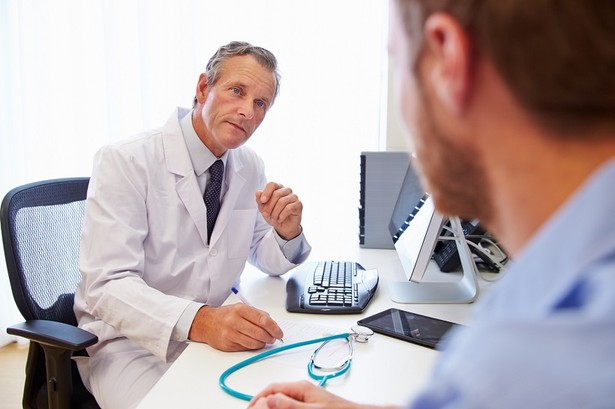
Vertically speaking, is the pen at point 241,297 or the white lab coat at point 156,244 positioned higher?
the white lab coat at point 156,244

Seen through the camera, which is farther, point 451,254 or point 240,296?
point 451,254

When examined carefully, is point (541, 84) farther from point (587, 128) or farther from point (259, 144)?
point (259, 144)

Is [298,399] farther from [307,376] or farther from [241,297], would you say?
[241,297]

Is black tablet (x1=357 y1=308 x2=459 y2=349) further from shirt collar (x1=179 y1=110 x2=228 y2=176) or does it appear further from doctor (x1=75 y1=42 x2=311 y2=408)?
shirt collar (x1=179 y1=110 x2=228 y2=176)

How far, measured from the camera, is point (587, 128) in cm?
36

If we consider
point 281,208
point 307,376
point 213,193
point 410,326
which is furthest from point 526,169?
point 213,193

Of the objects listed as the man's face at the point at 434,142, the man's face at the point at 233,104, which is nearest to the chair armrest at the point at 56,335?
the man's face at the point at 233,104

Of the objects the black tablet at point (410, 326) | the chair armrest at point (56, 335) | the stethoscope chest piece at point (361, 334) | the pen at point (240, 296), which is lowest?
the pen at point (240, 296)

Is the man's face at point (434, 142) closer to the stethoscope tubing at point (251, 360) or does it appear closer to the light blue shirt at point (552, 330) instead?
Result: the light blue shirt at point (552, 330)

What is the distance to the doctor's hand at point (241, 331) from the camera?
3.06 feet

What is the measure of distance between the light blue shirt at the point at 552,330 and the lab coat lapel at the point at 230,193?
Answer: 1.12 m

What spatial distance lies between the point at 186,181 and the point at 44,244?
14.9 inches

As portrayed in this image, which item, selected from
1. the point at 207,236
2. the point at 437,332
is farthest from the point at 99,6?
the point at 437,332

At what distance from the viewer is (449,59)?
1.24 feet
